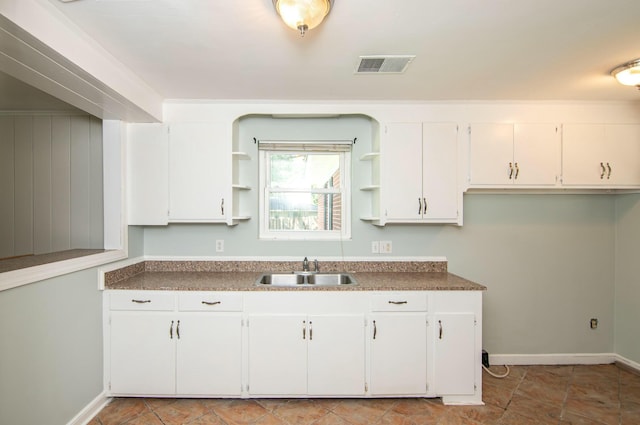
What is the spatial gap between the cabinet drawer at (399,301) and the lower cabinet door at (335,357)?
18cm

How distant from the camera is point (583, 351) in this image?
304 cm

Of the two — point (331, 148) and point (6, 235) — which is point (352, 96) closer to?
point (331, 148)

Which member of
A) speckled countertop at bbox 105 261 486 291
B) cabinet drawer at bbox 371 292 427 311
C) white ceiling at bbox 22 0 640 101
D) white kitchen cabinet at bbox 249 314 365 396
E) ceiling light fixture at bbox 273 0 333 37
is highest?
white ceiling at bbox 22 0 640 101

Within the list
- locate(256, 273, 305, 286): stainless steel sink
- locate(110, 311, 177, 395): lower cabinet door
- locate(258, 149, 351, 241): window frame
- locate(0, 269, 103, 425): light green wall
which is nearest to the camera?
locate(0, 269, 103, 425): light green wall

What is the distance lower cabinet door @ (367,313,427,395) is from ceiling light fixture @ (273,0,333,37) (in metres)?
1.96

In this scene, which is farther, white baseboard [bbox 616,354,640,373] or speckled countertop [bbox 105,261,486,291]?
white baseboard [bbox 616,354,640,373]

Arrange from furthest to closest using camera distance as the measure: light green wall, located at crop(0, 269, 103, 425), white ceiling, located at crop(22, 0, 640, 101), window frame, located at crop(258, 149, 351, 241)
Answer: window frame, located at crop(258, 149, 351, 241), light green wall, located at crop(0, 269, 103, 425), white ceiling, located at crop(22, 0, 640, 101)

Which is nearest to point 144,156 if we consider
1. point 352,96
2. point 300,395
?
point 352,96

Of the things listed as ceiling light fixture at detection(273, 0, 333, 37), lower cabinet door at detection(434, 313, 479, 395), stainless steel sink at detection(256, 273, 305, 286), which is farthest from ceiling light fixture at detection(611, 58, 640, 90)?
stainless steel sink at detection(256, 273, 305, 286)

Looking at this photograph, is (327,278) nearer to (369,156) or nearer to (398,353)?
(398,353)

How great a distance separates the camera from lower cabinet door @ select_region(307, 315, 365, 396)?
233 cm

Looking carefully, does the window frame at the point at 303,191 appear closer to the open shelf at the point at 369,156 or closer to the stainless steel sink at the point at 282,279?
the open shelf at the point at 369,156

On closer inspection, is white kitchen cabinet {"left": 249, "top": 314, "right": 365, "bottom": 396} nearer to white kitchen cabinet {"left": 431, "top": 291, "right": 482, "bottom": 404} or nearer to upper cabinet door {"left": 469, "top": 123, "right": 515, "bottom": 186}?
white kitchen cabinet {"left": 431, "top": 291, "right": 482, "bottom": 404}

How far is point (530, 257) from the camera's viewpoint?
3.04m
